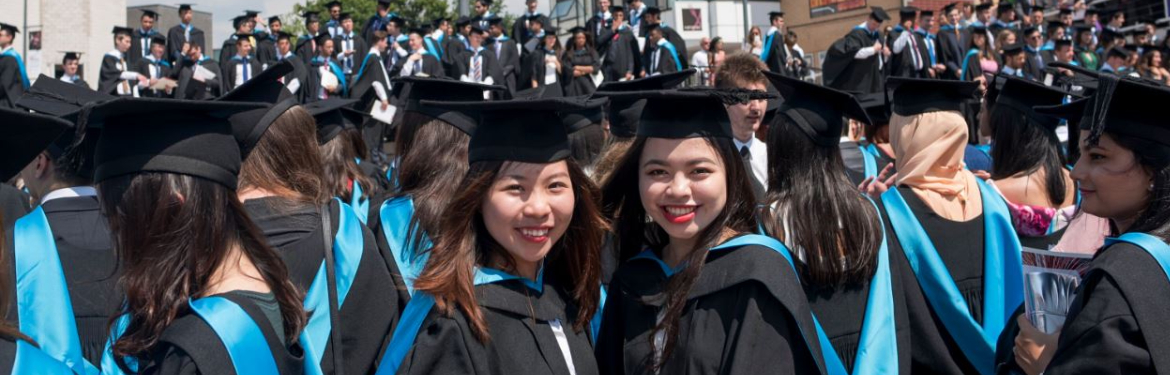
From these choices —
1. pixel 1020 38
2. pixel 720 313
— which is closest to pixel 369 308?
pixel 720 313

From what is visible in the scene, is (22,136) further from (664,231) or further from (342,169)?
(342,169)

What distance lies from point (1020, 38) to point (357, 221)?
697 inches

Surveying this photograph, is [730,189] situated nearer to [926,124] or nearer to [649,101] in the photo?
[649,101]

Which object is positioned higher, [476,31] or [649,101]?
[476,31]

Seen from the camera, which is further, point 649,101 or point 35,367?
point 649,101

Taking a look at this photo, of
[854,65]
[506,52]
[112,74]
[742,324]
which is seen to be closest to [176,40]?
[112,74]

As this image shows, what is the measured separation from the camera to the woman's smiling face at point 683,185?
8.67 ft

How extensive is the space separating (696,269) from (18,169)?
5.23 feet

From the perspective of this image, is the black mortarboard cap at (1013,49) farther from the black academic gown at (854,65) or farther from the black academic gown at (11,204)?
the black academic gown at (11,204)

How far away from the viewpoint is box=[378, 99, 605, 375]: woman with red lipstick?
242cm

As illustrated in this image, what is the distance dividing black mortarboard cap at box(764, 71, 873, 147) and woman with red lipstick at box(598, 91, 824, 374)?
17.9 inches

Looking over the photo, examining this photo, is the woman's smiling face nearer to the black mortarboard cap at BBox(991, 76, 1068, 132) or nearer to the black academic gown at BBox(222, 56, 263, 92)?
the black mortarboard cap at BBox(991, 76, 1068, 132)

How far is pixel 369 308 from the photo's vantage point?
10.1 feet

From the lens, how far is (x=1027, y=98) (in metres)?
4.16
